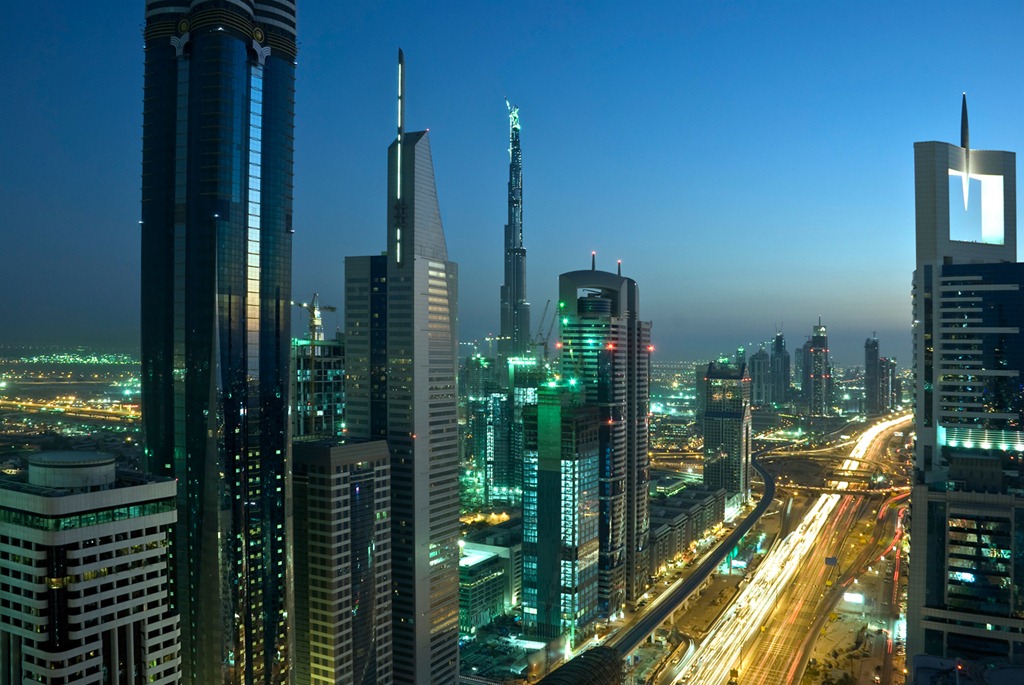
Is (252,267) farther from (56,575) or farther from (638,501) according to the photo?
(638,501)

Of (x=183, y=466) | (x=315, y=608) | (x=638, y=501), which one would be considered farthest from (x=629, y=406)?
(x=183, y=466)

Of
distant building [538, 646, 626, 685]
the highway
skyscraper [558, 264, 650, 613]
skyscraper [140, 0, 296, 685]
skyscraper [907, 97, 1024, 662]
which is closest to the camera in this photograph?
distant building [538, 646, 626, 685]

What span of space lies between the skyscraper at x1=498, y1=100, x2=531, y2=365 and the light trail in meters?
79.7

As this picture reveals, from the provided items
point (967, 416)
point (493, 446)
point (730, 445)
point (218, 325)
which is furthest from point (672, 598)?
point (218, 325)

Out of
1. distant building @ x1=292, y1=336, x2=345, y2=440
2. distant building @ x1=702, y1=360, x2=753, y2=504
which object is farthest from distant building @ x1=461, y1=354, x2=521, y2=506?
distant building @ x1=292, y1=336, x2=345, y2=440

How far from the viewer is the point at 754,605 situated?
78688 millimetres

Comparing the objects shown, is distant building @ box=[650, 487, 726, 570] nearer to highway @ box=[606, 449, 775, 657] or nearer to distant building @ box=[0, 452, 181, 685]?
highway @ box=[606, 449, 775, 657]

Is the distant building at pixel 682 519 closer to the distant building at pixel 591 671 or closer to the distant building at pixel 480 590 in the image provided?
the distant building at pixel 480 590

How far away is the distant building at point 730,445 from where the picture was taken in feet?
420

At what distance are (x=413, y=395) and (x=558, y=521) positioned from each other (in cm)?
2566

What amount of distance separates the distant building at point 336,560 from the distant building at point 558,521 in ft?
84.1

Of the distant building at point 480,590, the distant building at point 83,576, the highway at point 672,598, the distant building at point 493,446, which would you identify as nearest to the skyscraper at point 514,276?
the distant building at point 493,446

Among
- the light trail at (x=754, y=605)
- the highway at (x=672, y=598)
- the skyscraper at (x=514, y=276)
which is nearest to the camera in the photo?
the light trail at (x=754, y=605)

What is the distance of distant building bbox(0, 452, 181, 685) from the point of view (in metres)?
29.7
